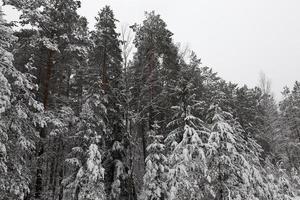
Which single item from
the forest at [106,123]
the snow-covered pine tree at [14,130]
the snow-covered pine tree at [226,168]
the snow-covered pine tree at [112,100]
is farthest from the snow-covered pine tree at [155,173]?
the snow-covered pine tree at [14,130]

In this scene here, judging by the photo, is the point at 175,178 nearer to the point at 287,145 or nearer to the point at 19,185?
the point at 19,185

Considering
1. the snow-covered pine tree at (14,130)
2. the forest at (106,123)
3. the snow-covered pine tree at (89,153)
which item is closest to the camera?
the snow-covered pine tree at (14,130)

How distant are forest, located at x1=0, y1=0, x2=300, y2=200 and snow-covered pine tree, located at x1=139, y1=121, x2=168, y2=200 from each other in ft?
0.23

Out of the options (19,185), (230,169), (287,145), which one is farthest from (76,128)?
(287,145)

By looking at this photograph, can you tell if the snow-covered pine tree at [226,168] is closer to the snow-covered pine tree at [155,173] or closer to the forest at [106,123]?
the forest at [106,123]

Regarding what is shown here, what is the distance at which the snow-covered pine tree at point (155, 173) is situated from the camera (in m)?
17.8

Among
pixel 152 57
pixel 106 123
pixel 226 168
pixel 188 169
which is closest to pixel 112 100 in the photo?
pixel 106 123

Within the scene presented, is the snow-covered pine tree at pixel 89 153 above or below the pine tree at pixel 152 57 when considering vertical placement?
below

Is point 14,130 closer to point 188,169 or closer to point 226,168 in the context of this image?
point 188,169

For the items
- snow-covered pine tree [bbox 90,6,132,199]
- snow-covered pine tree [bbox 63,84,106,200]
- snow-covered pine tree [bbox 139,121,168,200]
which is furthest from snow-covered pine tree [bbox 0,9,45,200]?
snow-covered pine tree [bbox 139,121,168,200]

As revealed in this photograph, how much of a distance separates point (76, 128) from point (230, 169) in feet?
34.8

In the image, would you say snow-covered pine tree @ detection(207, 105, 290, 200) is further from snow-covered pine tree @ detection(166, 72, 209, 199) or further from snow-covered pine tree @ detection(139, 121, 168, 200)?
snow-covered pine tree @ detection(139, 121, 168, 200)

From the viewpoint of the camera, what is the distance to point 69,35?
17.2 meters

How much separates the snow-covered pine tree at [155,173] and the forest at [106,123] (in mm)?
69
